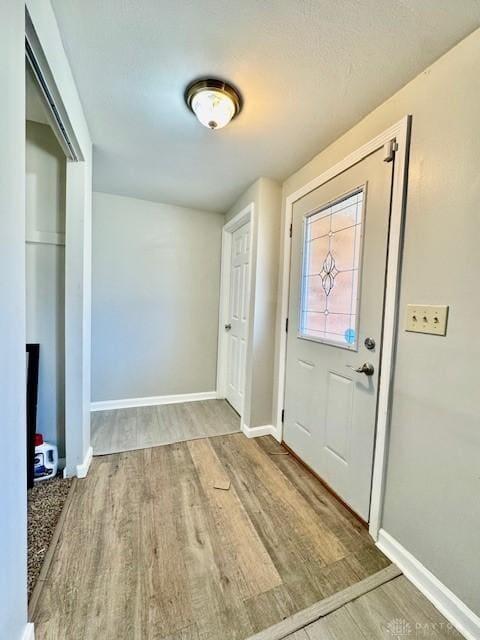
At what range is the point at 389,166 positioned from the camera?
1.37 meters

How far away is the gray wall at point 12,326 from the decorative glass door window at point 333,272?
1.53 metres

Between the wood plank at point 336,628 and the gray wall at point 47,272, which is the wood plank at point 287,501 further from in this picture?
the gray wall at point 47,272

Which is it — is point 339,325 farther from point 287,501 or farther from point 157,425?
point 157,425

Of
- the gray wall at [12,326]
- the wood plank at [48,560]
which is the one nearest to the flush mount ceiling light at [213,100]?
the gray wall at [12,326]

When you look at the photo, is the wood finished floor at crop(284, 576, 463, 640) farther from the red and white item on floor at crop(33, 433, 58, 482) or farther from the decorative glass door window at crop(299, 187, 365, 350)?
the red and white item on floor at crop(33, 433, 58, 482)

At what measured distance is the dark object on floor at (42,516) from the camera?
3.97ft

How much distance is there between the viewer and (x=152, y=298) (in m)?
3.00

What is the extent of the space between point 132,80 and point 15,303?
1.25 m

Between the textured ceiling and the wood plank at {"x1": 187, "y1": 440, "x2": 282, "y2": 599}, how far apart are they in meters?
2.26

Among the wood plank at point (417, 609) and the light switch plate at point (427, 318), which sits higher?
the light switch plate at point (427, 318)

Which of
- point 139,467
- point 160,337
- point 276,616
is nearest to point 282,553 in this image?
point 276,616

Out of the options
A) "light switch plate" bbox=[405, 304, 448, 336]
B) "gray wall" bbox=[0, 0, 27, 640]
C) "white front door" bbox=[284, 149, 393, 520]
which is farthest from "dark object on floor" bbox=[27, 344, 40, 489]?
"light switch plate" bbox=[405, 304, 448, 336]

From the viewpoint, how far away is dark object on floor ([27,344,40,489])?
1657 millimetres

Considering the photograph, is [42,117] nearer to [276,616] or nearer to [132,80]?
[132,80]
